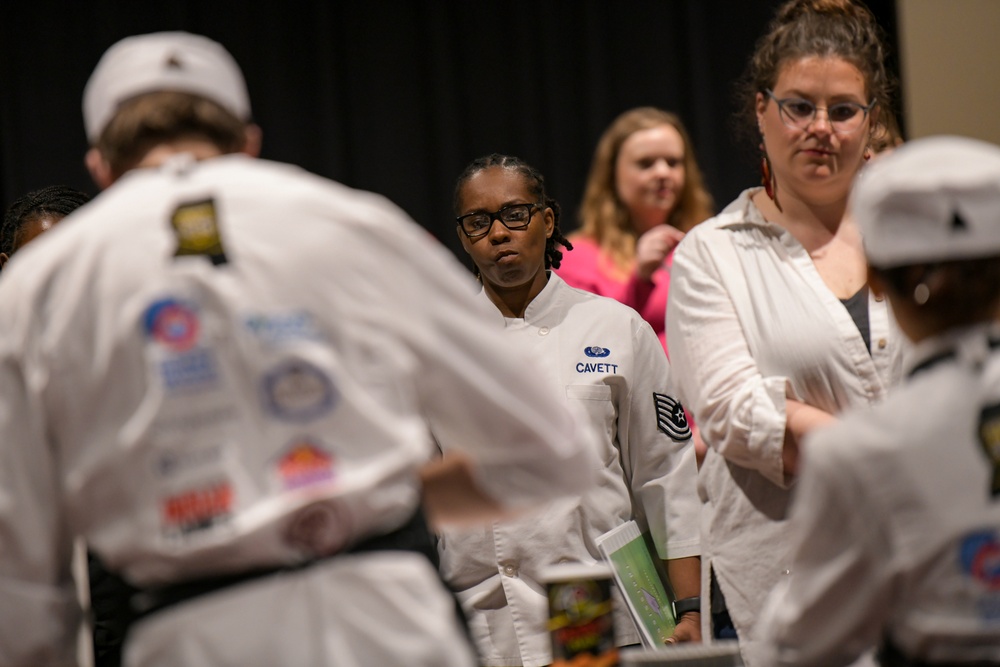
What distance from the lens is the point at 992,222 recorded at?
1.33m

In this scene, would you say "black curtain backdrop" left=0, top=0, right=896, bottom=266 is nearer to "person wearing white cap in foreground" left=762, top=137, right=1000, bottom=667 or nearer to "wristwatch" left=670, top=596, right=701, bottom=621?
"wristwatch" left=670, top=596, right=701, bottom=621

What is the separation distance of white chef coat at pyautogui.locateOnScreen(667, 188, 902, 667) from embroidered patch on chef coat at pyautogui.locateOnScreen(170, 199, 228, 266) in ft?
3.44

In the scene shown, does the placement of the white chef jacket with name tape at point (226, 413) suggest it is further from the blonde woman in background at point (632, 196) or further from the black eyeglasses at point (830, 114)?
the blonde woman in background at point (632, 196)

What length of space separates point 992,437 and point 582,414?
1.28 metres

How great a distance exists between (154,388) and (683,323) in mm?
1190

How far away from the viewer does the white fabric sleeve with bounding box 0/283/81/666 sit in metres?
1.30

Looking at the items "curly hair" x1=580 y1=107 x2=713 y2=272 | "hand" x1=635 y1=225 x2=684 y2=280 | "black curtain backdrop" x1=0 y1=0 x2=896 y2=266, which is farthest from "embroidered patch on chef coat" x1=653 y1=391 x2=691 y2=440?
"black curtain backdrop" x1=0 y1=0 x2=896 y2=266

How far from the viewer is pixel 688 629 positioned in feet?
8.14

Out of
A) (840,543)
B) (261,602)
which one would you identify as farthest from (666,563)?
(261,602)

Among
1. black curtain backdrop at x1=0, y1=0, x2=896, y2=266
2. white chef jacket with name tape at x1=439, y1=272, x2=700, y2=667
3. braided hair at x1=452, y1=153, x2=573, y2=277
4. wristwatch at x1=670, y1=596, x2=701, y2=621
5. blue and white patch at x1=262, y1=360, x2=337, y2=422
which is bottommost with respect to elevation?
wristwatch at x1=670, y1=596, x2=701, y2=621

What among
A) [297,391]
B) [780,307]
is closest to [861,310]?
[780,307]

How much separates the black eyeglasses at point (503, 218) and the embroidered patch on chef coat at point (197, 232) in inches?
58.7

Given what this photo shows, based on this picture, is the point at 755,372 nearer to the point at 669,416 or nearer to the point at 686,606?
the point at 669,416

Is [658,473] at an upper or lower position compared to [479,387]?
lower
